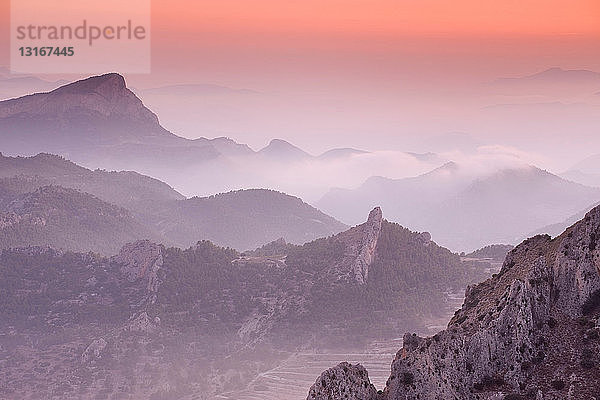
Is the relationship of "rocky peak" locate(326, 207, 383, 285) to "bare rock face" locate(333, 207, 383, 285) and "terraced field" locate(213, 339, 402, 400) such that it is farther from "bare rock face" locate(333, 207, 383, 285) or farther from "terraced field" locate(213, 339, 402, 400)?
"terraced field" locate(213, 339, 402, 400)

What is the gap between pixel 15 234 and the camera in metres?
145

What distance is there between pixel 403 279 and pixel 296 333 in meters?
16.1

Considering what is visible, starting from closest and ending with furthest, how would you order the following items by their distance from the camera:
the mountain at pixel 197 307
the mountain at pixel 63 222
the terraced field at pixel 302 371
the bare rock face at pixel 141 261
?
1. the terraced field at pixel 302 371
2. the mountain at pixel 197 307
3. the bare rock face at pixel 141 261
4. the mountain at pixel 63 222

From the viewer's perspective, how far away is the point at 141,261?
122500 mm

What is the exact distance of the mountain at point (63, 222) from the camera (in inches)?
5768

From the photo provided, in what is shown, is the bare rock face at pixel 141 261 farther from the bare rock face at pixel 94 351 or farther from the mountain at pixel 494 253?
the mountain at pixel 494 253

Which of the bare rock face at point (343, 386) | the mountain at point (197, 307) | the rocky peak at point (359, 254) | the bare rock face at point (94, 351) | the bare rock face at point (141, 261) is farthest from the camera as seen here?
the bare rock face at point (141, 261)

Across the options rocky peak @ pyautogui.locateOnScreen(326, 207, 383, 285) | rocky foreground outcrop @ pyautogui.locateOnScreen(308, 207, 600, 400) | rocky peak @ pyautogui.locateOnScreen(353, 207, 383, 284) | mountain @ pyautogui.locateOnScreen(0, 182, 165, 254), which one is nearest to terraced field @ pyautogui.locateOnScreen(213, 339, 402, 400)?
rocky peak @ pyautogui.locateOnScreen(353, 207, 383, 284)

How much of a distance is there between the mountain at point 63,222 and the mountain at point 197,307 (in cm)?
1772

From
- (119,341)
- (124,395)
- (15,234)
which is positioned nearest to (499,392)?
(124,395)

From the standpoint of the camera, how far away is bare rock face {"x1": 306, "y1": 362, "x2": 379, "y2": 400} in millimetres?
33969

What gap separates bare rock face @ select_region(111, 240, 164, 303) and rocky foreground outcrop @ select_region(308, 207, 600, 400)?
288 ft

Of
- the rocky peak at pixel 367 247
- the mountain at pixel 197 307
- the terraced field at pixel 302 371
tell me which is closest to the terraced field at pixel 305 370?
the terraced field at pixel 302 371

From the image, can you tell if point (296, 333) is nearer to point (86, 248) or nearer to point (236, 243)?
point (86, 248)
